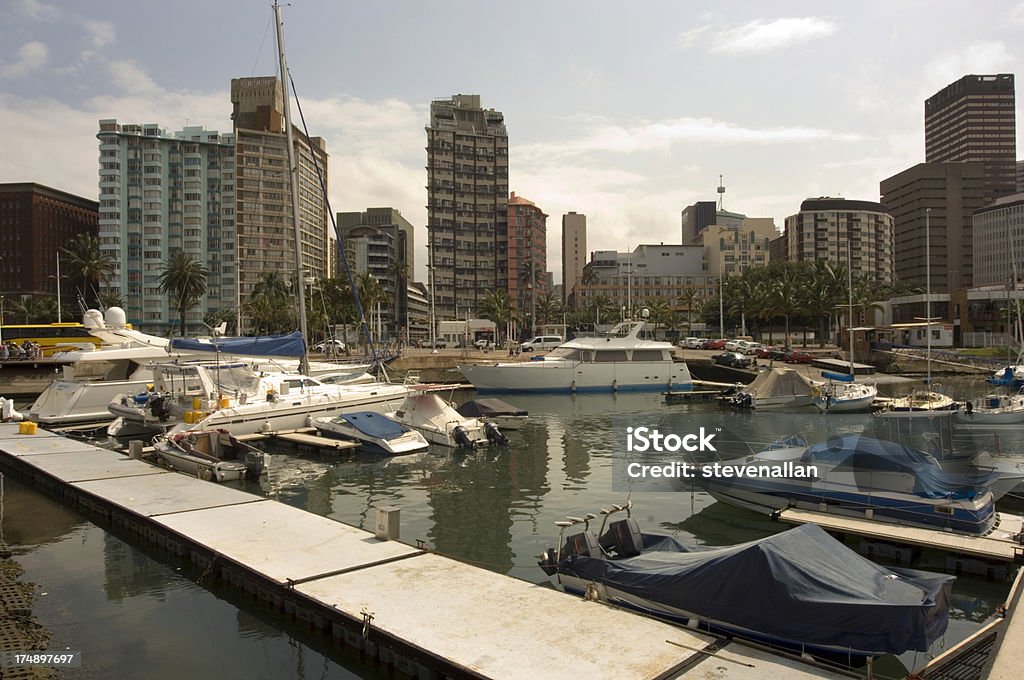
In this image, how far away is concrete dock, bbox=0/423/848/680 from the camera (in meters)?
8.11

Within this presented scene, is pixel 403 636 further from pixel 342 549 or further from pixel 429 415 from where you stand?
pixel 429 415

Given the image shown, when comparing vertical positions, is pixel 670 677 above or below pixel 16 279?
below

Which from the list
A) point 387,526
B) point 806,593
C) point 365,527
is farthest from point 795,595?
point 365,527

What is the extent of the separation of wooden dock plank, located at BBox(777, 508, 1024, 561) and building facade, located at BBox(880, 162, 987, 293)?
604ft

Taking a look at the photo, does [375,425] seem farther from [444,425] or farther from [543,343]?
[543,343]

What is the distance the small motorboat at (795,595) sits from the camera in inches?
333

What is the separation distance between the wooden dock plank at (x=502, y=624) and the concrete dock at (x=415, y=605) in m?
0.02

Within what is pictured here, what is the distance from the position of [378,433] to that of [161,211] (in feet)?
375

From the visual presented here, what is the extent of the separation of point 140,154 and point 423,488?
124 m

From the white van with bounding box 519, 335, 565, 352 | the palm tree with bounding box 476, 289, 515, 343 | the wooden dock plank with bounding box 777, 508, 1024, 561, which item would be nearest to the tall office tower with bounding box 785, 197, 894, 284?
the palm tree with bounding box 476, 289, 515, 343

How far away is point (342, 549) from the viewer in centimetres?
1273

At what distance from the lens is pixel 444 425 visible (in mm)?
28453

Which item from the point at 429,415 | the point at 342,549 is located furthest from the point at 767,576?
the point at 429,415

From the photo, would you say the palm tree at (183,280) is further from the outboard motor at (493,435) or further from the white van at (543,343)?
the outboard motor at (493,435)
